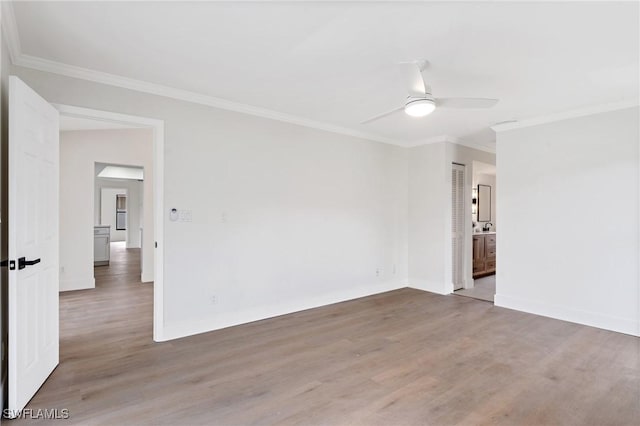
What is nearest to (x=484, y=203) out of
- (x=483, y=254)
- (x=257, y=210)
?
(x=483, y=254)

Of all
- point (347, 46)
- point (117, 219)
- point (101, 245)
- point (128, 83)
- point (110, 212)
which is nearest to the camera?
point (347, 46)

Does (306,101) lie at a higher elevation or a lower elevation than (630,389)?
higher

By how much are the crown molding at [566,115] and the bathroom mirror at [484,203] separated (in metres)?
3.52

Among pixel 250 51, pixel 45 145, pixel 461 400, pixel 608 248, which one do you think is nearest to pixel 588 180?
pixel 608 248

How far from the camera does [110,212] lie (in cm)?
1335

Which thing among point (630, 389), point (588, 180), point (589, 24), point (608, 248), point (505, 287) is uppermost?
point (589, 24)

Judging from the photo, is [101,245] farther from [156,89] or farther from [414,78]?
[414,78]

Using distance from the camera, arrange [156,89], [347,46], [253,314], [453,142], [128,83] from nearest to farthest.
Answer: [347,46], [128,83], [156,89], [253,314], [453,142]

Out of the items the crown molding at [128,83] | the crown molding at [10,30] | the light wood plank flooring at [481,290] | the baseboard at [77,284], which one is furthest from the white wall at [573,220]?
the baseboard at [77,284]

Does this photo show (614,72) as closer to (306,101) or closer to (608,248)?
(608,248)

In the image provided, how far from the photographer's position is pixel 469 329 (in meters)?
3.83

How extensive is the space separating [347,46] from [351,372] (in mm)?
2605

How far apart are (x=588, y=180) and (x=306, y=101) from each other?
353 cm

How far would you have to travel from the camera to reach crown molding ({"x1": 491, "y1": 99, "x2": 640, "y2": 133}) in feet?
12.4
